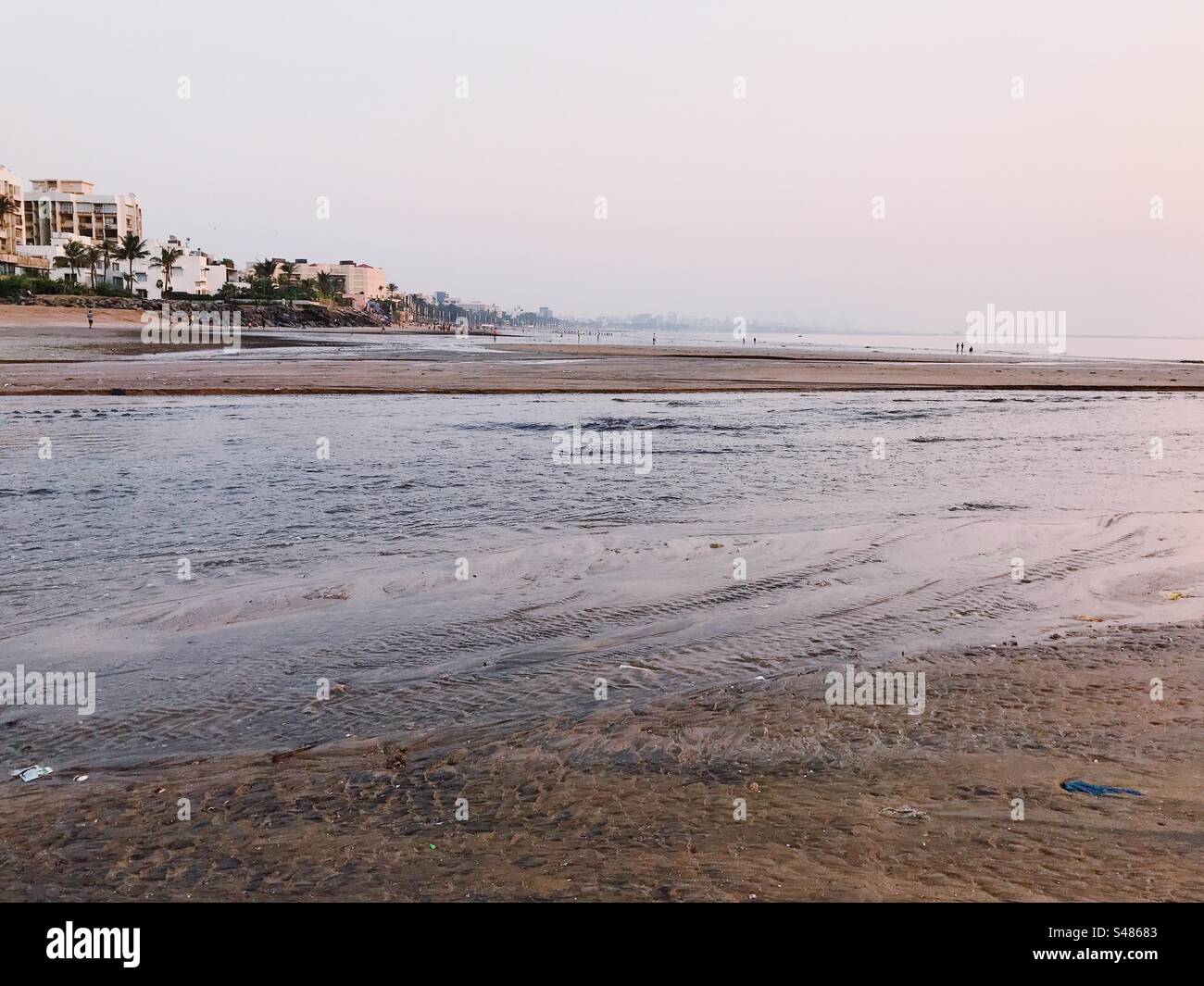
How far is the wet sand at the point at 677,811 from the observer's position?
11.0 feet

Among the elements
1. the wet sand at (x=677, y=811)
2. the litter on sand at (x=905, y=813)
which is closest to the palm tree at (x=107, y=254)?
the wet sand at (x=677, y=811)

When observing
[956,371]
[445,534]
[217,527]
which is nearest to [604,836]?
[445,534]

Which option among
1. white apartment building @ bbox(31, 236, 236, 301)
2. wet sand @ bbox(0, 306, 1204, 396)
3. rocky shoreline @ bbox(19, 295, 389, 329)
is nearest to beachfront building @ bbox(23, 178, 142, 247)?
white apartment building @ bbox(31, 236, 236, 301)

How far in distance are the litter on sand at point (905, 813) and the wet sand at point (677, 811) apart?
0.01 metres

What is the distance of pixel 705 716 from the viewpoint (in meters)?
5.00

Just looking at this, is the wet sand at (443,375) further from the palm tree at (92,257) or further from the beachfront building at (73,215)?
the beachfront building at (73,215)

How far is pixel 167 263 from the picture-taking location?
443 ft

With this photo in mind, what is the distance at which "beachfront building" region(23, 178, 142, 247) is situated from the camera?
431 feet

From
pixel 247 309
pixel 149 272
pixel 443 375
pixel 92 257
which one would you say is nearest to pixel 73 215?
pixel 149 272

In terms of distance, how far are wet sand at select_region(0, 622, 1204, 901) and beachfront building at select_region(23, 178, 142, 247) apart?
5824 inches

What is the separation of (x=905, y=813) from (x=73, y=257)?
453 ft

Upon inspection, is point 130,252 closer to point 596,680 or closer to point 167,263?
point 167,263

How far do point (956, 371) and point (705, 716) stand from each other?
50.1m
